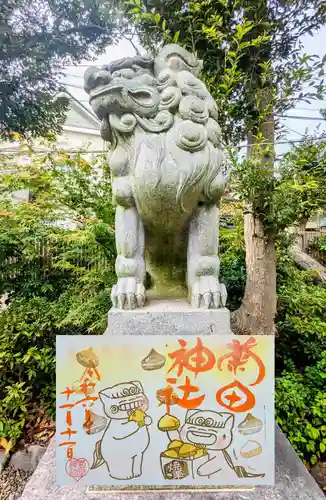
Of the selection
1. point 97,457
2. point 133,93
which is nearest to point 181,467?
point 97,457

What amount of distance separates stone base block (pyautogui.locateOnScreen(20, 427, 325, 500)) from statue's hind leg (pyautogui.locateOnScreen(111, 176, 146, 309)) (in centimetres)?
57

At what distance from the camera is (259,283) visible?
84.4 inches

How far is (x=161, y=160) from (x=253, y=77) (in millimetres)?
1433

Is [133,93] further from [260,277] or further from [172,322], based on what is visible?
[260,277]

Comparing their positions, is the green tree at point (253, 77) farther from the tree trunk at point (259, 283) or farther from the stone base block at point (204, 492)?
the stone base block at point (204, 492)

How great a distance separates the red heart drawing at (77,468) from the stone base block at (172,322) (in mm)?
367

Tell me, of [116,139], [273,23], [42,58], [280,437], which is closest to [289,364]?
[280,437]

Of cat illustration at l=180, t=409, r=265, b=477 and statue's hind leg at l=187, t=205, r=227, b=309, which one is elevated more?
statue's hind leg at l=187, t=205, r=227, b=309

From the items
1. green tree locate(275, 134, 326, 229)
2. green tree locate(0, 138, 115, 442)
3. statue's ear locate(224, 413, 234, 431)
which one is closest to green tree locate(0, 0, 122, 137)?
green tree locate(0, 138, 115, 442)

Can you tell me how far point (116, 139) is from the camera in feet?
3.49

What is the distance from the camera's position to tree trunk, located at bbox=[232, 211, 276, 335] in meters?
2.11

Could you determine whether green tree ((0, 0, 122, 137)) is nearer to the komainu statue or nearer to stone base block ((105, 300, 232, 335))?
the komainu statue

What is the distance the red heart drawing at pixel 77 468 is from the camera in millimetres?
845

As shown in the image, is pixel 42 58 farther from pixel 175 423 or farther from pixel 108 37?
pixel 175 423
